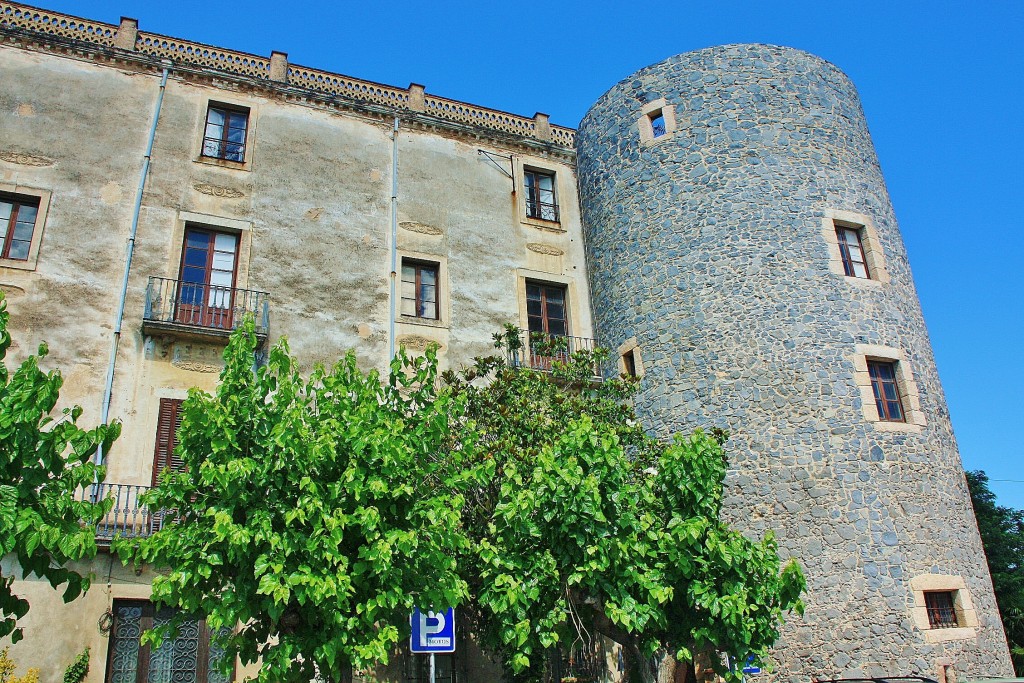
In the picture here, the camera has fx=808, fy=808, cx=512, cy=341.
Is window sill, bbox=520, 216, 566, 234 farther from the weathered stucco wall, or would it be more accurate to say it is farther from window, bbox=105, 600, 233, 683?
window, bbox=105, 600, 233, 683

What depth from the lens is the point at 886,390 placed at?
47.4 ft

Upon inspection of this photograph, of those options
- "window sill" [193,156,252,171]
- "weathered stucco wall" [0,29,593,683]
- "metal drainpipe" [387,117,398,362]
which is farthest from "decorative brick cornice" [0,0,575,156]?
"window sill" [193,156,252,171]

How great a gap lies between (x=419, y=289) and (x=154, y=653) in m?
7.84

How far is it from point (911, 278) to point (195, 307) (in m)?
13.6

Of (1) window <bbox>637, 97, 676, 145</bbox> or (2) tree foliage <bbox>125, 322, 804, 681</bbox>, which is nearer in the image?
(2) tree foliage <bbox>125, 322, 804, 681</bbox>

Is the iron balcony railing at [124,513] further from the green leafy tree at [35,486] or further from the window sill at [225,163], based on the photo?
the window sill at [225,163]

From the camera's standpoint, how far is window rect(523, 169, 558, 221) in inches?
717

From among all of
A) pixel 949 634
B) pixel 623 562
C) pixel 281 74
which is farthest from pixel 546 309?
pixel 949 634

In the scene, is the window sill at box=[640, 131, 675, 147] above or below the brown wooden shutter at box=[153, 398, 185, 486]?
above

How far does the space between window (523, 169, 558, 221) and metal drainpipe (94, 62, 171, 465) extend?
7.70m

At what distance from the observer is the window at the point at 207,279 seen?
45.6 feet

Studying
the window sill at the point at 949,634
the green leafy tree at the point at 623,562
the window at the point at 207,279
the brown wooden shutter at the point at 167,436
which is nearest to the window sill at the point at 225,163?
the window at the point at 207,279

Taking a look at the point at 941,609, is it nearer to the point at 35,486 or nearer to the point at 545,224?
the point at 545,224

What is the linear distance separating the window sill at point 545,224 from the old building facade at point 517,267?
2.3 inches
